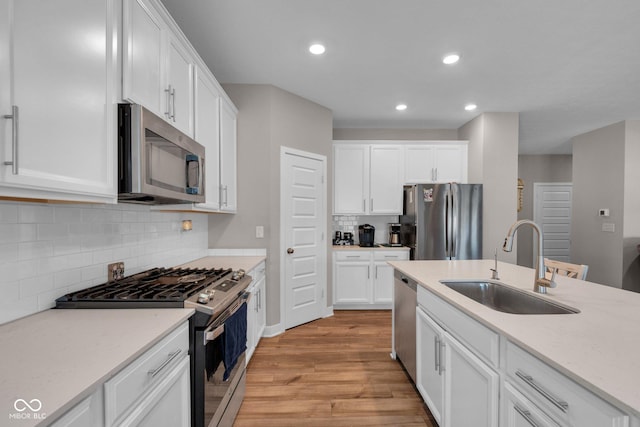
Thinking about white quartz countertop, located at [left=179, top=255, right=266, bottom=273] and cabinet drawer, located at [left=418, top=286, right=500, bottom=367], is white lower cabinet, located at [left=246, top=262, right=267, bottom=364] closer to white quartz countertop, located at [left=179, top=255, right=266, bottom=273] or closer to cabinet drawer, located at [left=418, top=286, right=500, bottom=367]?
white quartz countertop, located at [left=179, top=255, right=266, bottom=273]

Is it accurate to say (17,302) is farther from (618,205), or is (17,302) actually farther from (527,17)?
(618,205)

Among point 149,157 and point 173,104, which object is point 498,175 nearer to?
point 173,104

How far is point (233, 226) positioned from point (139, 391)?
7.58ft

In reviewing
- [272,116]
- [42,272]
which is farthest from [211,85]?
[42,272]

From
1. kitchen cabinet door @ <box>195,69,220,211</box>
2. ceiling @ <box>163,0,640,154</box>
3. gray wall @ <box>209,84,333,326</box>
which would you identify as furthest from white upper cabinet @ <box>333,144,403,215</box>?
kitchen cabinet door @ <box>195,69,220,211</box>

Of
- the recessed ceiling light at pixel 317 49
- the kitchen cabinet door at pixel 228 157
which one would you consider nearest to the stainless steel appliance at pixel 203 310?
the kitchen cabinet door at pixel 228 157

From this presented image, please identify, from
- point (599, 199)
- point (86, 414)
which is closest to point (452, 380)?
point (86, 414)

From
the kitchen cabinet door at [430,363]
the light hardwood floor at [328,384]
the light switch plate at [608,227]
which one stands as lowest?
the light hardwood floor at [328,384]

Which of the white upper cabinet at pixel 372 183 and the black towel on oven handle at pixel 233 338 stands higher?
the white upper cabinet at pixel 372 183

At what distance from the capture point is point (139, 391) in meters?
0.95

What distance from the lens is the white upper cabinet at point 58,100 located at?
2.76ft

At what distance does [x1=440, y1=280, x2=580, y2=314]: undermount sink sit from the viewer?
4.73ft

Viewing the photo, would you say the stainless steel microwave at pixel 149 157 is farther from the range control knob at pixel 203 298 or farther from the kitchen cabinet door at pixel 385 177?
the kitchen cabinet door at pixel 385 177

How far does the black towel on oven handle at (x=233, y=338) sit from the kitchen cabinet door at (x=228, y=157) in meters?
1.17
